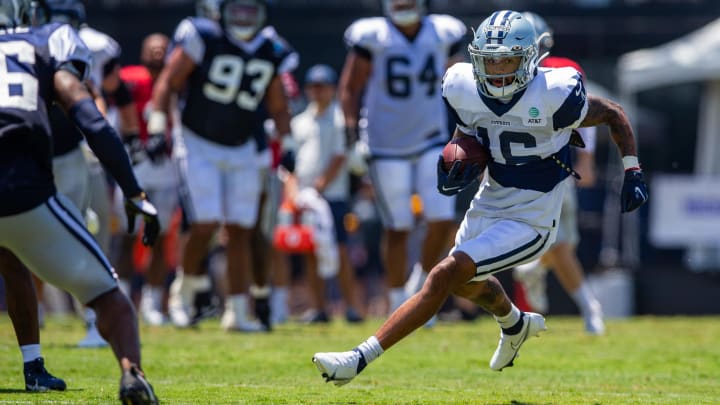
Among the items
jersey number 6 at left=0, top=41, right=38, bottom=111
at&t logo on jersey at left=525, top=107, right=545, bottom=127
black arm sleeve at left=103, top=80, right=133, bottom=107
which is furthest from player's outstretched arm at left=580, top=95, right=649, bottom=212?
black arm sleeve at left=103, top=80, right=133, bottom=107

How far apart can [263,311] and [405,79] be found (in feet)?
6.36

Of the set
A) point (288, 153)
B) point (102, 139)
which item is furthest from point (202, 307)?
point (102, 139)

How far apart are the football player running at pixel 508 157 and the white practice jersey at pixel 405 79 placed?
11.1ft

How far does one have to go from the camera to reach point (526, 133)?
577 centimetres

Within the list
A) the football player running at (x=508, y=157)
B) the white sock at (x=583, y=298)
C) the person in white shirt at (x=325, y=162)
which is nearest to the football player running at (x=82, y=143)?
the person in white shirt at (x=325, y=162)

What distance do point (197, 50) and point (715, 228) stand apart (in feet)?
21.7

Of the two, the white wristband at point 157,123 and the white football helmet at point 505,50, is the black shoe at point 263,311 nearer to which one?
the white wristband at point 157,123

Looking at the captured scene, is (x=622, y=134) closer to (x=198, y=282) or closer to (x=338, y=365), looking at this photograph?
(x=338, y=365)

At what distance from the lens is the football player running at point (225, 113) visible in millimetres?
8984

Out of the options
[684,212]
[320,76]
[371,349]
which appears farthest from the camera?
[684,212]

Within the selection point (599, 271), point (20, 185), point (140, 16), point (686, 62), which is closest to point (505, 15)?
point (20, 185)

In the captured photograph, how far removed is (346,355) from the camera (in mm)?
5328

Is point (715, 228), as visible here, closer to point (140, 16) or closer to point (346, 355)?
point (140, 16)

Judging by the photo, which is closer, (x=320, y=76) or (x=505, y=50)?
(x=505, y=50)
